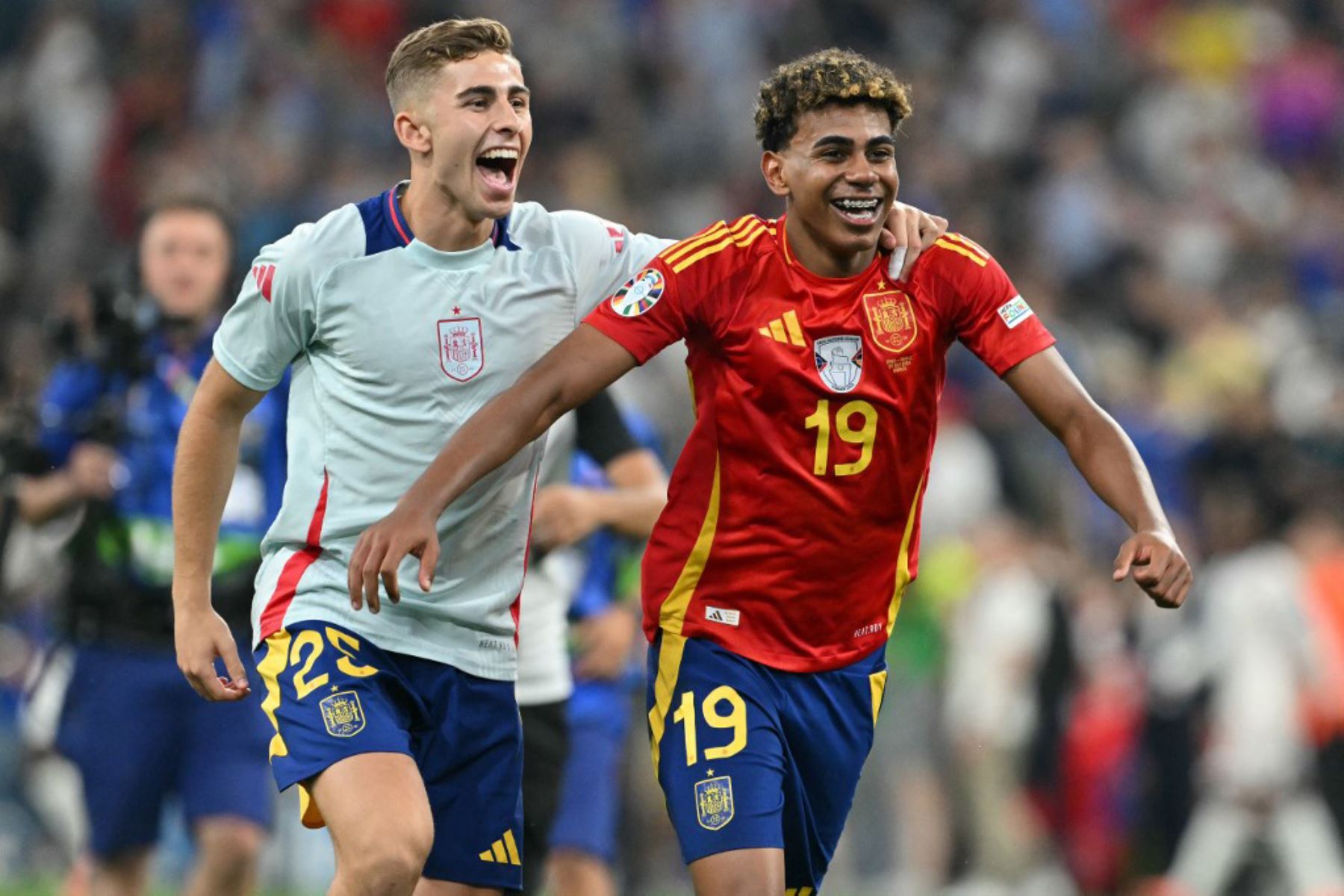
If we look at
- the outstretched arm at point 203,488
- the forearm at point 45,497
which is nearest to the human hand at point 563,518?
the outstretched arm at point 203,488

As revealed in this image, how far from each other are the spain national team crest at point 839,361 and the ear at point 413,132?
3.81 ft

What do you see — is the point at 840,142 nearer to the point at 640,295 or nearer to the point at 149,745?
the point at 640,295

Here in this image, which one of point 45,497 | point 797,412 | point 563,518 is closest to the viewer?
point 797,412

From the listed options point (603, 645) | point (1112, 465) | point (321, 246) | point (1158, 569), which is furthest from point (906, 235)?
point (603, 645)

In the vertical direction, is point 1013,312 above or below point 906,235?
below

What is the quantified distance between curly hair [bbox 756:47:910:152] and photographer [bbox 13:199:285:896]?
238cm

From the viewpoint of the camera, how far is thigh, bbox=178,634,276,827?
7.42m

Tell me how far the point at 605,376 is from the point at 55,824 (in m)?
8.56

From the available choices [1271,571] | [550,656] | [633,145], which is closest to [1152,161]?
[633,145]

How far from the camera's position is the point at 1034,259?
15188 millimetres

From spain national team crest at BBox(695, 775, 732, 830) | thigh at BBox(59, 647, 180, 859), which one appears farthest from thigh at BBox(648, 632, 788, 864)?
thigh at BBox(59, 647, 180, 859)

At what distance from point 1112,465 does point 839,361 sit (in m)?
0.72

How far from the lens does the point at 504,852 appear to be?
19.0ft

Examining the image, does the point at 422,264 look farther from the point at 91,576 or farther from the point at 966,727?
the point at 966,727
